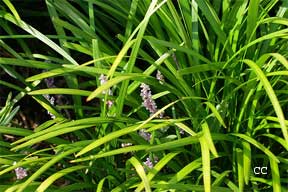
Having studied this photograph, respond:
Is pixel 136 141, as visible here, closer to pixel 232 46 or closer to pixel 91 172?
pixel 91 172

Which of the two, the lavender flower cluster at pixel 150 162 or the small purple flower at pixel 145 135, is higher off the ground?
the small purple flower at pixel 145 135

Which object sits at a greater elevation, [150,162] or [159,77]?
[159,77]

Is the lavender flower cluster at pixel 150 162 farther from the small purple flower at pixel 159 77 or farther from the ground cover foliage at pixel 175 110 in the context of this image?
the small purple flower at pixel 159 77

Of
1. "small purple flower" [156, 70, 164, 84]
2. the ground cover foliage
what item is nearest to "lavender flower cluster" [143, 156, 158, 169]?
the ground cover foliage

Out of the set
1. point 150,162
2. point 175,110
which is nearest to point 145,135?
point 150,162

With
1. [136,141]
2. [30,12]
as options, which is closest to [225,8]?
[136,141]

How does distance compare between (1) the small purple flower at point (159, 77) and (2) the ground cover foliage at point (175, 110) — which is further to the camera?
(1) the small purple flower at point (159, 77)

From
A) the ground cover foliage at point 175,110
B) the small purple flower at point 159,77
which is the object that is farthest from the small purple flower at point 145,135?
the small purple flower at point 159,77

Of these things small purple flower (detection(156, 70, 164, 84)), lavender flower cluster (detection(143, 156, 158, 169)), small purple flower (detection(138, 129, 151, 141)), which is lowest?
lavender flower cluster (detection(143, 156, 158, 169))

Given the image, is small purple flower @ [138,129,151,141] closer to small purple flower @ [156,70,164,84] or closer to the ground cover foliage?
the ground cover foliage

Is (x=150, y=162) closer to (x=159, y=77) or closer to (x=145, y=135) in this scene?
(x=145, y=135)

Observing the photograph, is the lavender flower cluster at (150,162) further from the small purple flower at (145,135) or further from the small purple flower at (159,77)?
the small purple flower at (159,77)

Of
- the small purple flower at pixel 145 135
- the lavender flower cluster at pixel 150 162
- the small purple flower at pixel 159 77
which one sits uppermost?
the small purple flower at pixel 159 77
